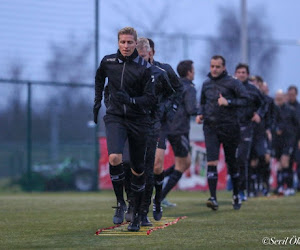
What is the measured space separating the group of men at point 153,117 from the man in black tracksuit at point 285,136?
2.77 metres

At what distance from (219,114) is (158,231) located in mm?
3765

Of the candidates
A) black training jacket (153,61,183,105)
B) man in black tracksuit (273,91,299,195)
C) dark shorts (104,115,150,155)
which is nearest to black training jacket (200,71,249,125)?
black training jacket (153,61,183,105)

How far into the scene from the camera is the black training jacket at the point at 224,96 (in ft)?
39.7

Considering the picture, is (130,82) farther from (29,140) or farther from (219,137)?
(29,140)

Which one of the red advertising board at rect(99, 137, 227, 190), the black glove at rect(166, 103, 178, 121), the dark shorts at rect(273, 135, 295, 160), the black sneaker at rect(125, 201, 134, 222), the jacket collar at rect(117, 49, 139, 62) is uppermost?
the jacket collar at rect(117, 49, 139, 62)

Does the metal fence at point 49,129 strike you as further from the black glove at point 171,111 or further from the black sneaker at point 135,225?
the black sneaker at point 135,225

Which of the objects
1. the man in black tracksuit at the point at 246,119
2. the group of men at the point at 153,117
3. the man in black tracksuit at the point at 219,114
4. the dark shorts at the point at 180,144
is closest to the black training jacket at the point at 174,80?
the group of men at the point at 153,117

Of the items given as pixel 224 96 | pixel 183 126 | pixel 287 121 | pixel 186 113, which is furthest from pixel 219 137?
pixel 287 121

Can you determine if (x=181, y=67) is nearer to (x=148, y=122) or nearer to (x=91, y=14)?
(x=148, y=122)

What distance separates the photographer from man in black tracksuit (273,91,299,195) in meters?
18.5

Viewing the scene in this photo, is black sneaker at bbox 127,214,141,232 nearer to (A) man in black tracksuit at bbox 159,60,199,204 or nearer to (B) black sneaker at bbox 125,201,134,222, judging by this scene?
(B) black sneaker at bbox 125,201,134,222

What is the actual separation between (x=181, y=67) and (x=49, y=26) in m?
8.31

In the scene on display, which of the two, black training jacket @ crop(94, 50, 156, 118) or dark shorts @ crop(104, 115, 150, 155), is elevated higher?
black training jacket @ crop(94, 50, 156, 118)

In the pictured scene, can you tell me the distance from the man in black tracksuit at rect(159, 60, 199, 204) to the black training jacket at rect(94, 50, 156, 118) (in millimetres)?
3861
